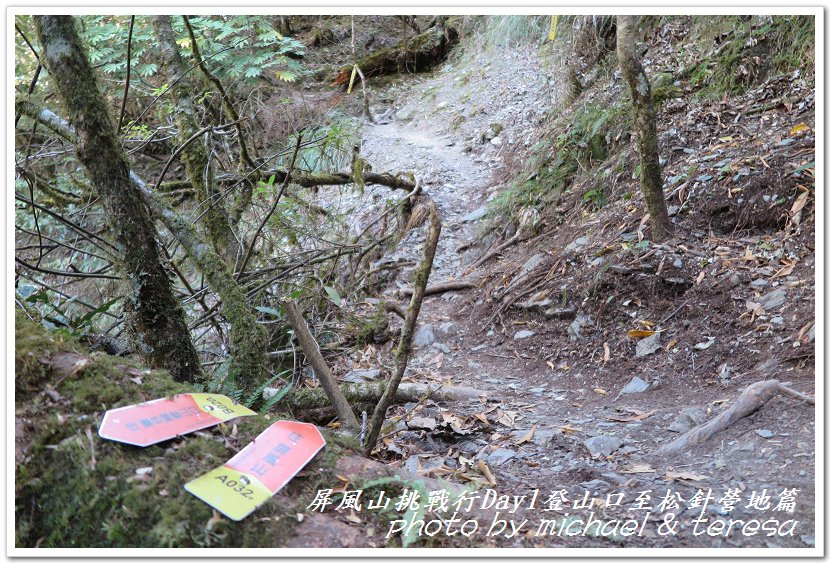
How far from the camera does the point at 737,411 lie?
8.04 ft

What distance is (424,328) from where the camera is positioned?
5.08 meters

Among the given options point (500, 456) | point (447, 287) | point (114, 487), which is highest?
point (114, 487)

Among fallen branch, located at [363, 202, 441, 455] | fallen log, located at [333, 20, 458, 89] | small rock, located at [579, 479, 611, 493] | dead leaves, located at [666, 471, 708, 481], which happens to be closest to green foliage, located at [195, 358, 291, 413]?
fallen branch, located at [363, 202, 441, 455]

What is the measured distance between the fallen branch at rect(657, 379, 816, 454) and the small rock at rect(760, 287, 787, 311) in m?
0.88

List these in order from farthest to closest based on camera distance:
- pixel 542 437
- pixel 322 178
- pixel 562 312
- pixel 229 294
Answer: pixel 322 178 → pixel 562 312 → pixel 542 437 → pixel 229 294

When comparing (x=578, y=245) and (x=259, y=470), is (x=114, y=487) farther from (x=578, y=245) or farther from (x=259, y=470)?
(x=578, y=245)

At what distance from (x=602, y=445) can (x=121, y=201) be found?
8.08 feet

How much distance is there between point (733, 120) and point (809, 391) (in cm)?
301

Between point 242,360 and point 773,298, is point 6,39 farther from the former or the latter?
point 773,298

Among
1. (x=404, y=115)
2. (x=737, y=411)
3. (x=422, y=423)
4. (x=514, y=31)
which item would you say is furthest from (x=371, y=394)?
(x=404, y=115)

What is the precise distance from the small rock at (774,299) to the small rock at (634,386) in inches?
32.0

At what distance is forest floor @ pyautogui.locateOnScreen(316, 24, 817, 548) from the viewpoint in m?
2.09

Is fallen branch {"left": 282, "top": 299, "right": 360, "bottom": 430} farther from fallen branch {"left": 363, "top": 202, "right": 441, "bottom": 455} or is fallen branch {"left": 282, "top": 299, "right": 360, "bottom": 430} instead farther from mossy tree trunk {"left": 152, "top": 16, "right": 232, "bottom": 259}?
mossy tree trunk {"left": 152, "top": 16, "right": 232, "bottom": 259}

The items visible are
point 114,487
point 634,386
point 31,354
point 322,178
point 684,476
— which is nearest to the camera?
point 114,487
